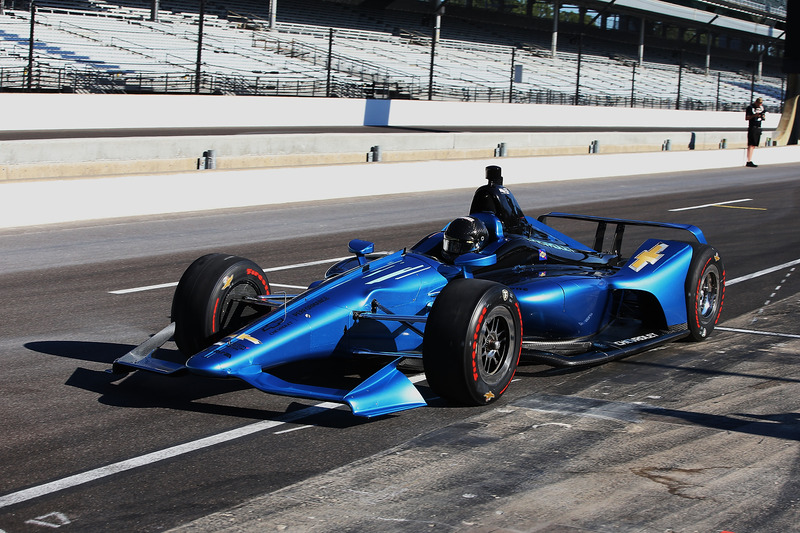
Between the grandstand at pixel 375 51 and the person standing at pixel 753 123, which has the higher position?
the grandstand at pixel 375 51

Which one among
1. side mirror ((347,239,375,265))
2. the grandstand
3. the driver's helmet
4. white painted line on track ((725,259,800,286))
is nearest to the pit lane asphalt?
the driver's helmet

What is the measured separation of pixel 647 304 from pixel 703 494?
321 centimetres

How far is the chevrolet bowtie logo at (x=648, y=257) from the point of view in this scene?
7441 mm

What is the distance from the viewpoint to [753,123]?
98.9ft

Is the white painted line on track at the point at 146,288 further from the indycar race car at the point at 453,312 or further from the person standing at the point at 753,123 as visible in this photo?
the person standing at the point at 753,123

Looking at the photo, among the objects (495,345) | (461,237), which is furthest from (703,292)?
(495,345)

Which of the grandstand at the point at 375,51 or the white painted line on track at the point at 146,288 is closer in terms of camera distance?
the white painted line on track at the point at 146,288

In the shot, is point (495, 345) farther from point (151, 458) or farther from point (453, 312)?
point (151, 458)

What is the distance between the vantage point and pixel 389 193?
19.5 m

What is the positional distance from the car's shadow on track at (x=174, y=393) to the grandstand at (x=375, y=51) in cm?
1857

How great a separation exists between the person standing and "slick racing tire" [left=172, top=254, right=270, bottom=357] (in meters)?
26.1

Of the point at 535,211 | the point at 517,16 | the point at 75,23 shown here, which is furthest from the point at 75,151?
the point at 517,16

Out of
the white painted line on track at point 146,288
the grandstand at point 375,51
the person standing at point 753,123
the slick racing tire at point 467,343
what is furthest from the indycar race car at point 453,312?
the person standing at point 753,123

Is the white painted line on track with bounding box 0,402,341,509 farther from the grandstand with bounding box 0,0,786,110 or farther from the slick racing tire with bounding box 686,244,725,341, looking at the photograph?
the grandstand with bounding box 0,0,786,110
